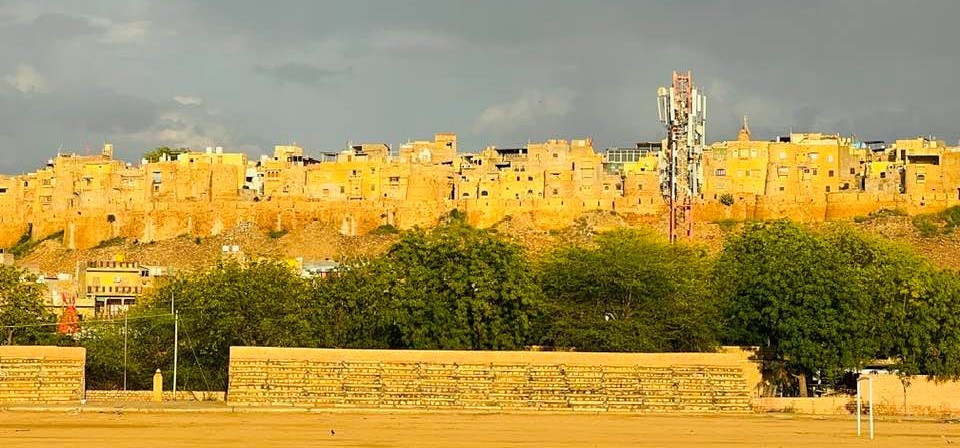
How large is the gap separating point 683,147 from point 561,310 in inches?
1705

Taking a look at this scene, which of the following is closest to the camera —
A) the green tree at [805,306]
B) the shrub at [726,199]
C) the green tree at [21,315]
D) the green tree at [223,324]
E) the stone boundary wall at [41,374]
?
the stone boundary wall at [41,374]

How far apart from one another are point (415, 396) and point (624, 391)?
532cm

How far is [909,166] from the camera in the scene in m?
94.2

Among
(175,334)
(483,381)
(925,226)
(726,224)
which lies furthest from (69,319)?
(925,226)

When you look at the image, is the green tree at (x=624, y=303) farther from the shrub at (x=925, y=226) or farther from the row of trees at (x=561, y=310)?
the shrub at (x=925, y=226)

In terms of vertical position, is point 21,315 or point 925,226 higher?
point 925,226

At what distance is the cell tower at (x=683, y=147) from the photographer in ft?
268

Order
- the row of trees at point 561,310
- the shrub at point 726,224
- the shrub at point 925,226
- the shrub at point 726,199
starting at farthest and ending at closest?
the shrub at point 726,199, the shrub at point 726,224, the shrub at point 925,226, the row of trees at point 561,310

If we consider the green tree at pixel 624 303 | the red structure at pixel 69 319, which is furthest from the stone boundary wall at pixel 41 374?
the green tree at pixel 624 303

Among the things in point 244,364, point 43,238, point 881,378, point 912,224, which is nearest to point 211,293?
point 244,364

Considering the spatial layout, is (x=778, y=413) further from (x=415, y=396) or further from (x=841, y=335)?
(x=415, y=396)

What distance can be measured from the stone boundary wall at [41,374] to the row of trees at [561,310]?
4.82 metres

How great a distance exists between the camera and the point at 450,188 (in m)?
104

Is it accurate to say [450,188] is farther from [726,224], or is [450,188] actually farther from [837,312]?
[837,312]
